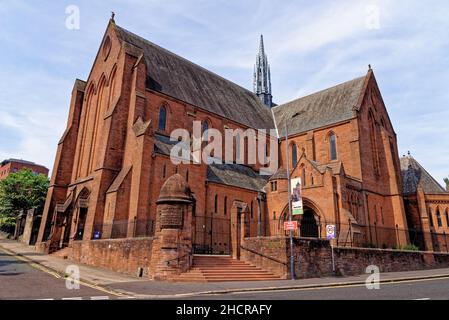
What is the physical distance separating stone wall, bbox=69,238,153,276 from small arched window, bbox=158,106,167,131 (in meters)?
12.3

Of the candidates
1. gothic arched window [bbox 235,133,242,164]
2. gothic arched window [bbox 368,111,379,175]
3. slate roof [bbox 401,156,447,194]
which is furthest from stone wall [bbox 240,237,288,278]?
slate roof [bbox 401,156,447,194]

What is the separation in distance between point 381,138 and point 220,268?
93.6 feet

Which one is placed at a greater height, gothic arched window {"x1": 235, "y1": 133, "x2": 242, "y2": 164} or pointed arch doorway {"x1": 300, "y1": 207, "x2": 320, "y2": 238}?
gothic arched window {"x1": 235, "y1": 133, "x2": 242, "y2": 164}

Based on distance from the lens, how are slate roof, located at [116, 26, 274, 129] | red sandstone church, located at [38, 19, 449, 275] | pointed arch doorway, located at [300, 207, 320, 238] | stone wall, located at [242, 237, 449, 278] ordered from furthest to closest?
slate roof, located at [116, 26, 274, 129]
pointed arch doorway, located at [300, 207, 320, 238]
red sandstone church, located at [38, 19, 449, 275]
stone wall, located at [242, 237, 449, 278]

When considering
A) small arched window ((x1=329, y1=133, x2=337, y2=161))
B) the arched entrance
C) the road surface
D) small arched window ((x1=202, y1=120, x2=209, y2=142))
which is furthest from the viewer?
small arched window ((x1=329, y1=133, x2=337, y2=161))

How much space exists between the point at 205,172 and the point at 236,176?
19.3ft

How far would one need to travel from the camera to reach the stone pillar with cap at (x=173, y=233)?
1496 cm

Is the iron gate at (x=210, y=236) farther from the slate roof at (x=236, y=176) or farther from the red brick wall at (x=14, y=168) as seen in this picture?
the red brick wall at (x=14, y=168)

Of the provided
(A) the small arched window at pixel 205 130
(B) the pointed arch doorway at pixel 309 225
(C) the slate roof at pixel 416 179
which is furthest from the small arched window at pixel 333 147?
(A) the small arched window at pixel 205 130

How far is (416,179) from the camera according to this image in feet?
125

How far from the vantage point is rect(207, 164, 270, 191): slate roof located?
2933cm

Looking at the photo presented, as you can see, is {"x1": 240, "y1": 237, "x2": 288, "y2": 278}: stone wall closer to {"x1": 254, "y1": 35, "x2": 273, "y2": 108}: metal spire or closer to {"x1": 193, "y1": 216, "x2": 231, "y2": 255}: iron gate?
{"x1": 193, "y1": 216, "x2": 231, "y2": 255}: iron gate

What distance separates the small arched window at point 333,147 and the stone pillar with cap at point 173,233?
2367 cm
